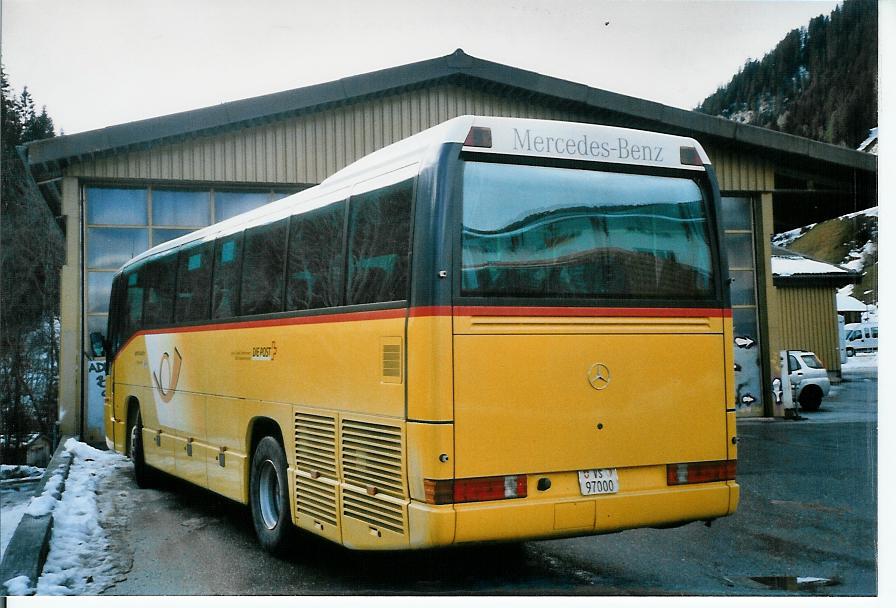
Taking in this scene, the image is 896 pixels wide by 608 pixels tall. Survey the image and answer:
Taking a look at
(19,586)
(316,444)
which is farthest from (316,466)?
(19,586)

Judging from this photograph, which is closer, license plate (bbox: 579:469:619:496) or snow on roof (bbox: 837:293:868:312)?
license plate (bbox: 579:469:619:496)

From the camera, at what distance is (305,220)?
7.35 meters

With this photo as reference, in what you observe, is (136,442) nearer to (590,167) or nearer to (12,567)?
(12,567)

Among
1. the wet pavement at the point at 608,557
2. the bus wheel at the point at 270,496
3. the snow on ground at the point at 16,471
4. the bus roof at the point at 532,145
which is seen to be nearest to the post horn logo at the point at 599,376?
the bus roof at the point at 532,145

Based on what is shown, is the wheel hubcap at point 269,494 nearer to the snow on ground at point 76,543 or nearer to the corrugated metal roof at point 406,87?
the snow on ground at point 76,543

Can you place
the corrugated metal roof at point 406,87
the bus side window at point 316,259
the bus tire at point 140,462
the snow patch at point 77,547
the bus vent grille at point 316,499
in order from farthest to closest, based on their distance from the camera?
the corrugated metal roof at point 406,87 < the bus tire at point 140,462 < the snow patch at point 77,547 < the bus side window at point 316,259 < the bus vent grille at point 316,499

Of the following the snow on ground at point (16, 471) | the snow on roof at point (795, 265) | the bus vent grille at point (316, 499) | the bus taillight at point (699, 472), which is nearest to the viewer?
the bus taillight at point (699, 472)

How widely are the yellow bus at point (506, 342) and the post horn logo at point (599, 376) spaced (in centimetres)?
1

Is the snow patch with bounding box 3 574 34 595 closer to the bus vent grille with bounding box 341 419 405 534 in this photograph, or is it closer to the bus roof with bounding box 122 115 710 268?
the bus vent grille with bounding box 341 419 405 534

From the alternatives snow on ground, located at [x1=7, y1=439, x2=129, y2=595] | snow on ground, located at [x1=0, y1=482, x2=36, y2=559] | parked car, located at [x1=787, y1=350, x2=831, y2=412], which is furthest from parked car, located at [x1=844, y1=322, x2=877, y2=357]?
snow on ground, located at [x1=0, y1=482, x2=36, y2=559]

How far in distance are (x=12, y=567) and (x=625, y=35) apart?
7035 mm

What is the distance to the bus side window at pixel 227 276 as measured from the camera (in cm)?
845

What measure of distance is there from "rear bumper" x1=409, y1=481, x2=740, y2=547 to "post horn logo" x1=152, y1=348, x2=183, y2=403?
4.96 meters

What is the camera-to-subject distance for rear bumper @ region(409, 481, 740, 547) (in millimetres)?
5555
